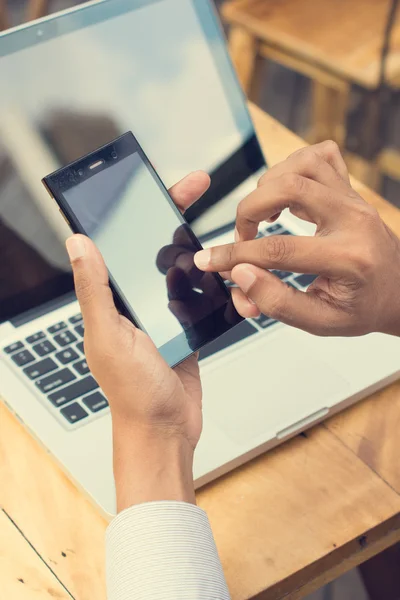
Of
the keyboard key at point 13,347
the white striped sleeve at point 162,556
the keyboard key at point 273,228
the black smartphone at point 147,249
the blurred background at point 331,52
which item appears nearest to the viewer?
the white striped sleeve at point 162,556

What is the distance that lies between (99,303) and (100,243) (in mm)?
91

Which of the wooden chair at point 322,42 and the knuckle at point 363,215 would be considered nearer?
the knuckle at point 363,215

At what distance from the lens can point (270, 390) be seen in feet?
2.37

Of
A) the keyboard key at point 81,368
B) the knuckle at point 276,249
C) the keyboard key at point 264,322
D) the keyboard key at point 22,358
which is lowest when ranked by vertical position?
the keyboard key at point 264,322

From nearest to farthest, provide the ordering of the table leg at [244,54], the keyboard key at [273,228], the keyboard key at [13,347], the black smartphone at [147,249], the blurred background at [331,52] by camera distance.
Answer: the black smartphone at [147,249], the keyboard key at [13,347], the keyboard key at [273,228], the blurred background at [331,52], the table leg at [244,54]

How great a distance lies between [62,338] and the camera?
0.75m

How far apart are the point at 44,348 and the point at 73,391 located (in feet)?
0.20

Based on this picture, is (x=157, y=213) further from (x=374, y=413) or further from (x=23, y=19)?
(x=23, y=19)

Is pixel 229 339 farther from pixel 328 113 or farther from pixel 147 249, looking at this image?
pixel 328 113

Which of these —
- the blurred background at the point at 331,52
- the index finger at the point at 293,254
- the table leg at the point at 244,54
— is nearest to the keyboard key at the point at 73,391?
the index finger at the point at 293,254

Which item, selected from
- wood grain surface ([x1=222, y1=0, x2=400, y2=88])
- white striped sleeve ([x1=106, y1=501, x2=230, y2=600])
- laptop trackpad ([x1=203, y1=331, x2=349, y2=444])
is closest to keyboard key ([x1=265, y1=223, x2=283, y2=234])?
laptop trackpad ([x1=203, y1=331, x2=349, y2=444])

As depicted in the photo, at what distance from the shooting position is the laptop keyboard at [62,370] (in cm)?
70

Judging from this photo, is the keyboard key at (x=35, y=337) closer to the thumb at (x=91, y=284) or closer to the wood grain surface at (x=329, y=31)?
the thumb at (x=91, y=284)

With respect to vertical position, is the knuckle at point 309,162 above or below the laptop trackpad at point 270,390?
above
